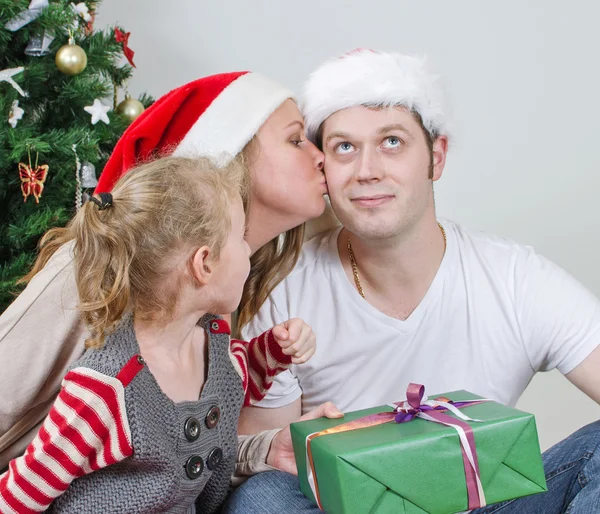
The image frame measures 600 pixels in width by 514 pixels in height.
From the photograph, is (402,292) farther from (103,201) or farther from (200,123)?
(103,201)

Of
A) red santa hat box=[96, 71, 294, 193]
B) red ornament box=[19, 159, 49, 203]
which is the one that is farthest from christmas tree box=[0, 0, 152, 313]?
red santa hat box=[96, 71, 294, 193]

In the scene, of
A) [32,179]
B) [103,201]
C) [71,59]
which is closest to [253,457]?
[103,201]

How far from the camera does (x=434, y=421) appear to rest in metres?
1.28

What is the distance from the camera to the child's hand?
4.79ft

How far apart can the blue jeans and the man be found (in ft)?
0.64

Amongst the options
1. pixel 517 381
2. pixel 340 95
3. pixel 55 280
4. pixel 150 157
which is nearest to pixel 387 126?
pixel 340 95

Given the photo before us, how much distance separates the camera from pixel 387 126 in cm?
172

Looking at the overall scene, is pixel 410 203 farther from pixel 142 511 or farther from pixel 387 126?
pixel 142 511

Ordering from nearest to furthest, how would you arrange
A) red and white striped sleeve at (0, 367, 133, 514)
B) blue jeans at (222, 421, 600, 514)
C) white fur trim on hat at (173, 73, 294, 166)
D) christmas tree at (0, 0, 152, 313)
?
red and white striped sleeve at (0, 367, 133, 514) → blue jeans at (222, 421, 600, 514) → white fur trim on hat at (173, 73, 294, 166) → christmas tree at (0, 0, 152, 313)

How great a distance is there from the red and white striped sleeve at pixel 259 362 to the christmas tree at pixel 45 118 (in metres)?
0.79

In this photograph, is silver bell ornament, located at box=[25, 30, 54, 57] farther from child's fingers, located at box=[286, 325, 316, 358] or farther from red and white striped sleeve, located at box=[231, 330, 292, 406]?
child's fingers, located at box=[286, 325, 316, 358]

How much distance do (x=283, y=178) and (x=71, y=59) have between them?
80 cm

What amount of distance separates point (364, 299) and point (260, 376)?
1.20 feet

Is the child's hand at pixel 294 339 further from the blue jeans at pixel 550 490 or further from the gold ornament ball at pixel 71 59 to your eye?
the gold ornament ball at pixel 71 59
